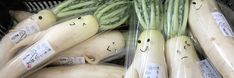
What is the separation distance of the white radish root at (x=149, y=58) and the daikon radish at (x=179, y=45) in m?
0.02

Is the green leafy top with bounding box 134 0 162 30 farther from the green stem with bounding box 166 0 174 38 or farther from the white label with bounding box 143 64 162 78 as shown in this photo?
the white label with bounding box 143 64 162 78

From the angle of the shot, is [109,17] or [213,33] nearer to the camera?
[213,33]

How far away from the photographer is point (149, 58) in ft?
3.03

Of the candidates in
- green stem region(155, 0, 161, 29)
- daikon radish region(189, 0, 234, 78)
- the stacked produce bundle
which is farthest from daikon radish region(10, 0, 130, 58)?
daikon radish region(189, 0, 234, 78)

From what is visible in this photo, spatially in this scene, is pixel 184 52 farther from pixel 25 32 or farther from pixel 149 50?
pixel 25 32

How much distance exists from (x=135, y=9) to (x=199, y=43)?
21 cm

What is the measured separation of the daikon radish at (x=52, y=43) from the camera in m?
0.99

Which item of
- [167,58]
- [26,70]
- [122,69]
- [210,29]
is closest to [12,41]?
[26,70]

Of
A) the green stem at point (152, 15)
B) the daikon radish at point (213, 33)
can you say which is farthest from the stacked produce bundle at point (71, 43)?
the daikon radish at point (213, 33)

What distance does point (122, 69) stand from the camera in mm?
1024

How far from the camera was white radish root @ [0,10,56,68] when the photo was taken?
1.04 m

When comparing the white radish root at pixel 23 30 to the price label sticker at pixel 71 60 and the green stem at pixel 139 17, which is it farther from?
the green stem at pixel 139 17

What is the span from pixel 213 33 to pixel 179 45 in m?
0.09

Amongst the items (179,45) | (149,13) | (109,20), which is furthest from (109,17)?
(179,45)
